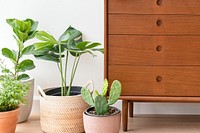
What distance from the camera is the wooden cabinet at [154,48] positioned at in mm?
1388

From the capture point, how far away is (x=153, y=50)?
1411mm

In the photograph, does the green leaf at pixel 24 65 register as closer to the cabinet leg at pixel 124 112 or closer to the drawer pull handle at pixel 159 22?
the cabinet leg at pixel 124 112

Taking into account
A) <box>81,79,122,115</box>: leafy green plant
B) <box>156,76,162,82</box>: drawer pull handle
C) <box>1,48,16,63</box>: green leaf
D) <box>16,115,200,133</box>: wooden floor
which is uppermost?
<box>1,48,16,63</box>: green leaf

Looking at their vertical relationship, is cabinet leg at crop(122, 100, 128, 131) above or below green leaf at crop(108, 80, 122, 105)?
below

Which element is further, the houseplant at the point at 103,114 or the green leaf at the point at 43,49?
the green leaf at the point at 43,49

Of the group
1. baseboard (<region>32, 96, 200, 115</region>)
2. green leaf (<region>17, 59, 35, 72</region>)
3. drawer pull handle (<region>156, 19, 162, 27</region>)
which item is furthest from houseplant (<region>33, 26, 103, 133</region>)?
baseboard (<region>32, 96, 200, 115</region>)

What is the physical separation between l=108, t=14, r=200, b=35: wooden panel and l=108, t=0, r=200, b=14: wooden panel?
23 mm

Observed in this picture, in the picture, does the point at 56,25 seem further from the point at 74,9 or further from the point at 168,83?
the point at 168,83

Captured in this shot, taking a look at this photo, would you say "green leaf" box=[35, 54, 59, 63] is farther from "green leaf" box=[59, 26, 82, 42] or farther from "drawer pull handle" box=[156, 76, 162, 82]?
"drawer pull handle" box=[156, 76, 162, 82]

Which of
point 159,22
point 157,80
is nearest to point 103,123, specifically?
point 157,80

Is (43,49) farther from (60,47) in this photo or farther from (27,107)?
(27,107)

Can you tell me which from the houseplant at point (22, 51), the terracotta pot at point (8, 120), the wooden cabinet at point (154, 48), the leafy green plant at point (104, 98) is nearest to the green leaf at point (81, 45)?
the wooden cabinet at point (154, 48)

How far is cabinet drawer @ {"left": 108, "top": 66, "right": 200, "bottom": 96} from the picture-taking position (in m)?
1.41

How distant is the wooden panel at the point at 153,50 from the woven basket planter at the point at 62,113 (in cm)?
29
